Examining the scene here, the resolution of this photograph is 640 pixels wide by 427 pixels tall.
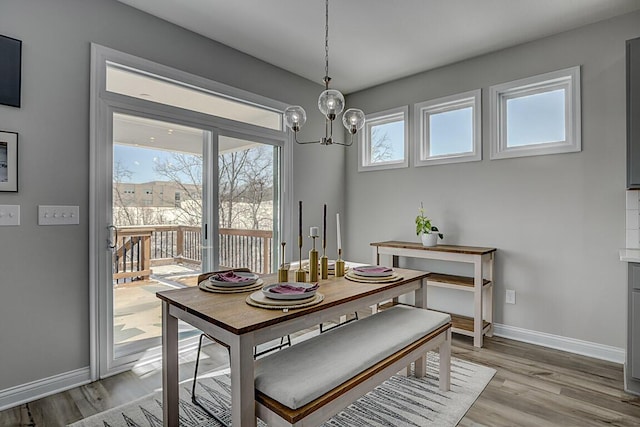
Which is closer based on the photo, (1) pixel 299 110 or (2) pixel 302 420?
(2) pixel 302 420

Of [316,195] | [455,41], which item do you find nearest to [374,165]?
[316,195]

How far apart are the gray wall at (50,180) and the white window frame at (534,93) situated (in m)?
3.32

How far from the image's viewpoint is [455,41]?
3.24 m

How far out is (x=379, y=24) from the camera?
2.95 m

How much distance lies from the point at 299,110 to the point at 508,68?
2.33 meters

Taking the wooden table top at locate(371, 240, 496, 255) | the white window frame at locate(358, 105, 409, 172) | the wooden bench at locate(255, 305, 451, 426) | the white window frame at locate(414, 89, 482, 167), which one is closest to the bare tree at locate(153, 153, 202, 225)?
the wooden bench at locate(255, 305, 451, 426)

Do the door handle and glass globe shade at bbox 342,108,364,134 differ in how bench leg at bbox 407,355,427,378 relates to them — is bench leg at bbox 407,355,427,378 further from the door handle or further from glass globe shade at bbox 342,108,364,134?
the door handle

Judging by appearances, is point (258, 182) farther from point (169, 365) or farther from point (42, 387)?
point (42, 387)

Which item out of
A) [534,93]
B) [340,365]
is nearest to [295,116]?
[340,365]

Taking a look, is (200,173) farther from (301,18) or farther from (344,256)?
(344,256)

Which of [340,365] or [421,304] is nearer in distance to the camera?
[340,365]

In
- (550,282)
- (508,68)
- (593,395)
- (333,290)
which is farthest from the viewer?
(508,68)

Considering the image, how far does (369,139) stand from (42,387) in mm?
4010

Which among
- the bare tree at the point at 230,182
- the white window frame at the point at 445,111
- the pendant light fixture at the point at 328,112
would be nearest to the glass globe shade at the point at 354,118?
the pendant light fixture at the point at 328,112
